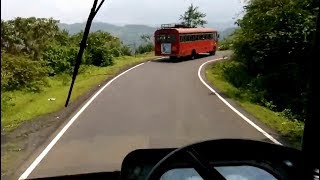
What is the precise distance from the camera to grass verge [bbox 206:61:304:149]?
997 cm

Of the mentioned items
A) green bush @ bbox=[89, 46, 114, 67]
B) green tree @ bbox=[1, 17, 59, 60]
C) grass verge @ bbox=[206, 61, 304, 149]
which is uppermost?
green tree @ bbox=[1, 17, 59, 60]

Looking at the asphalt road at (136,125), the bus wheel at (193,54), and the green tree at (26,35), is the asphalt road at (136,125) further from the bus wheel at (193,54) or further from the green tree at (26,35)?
the bus wheel at (193,54)

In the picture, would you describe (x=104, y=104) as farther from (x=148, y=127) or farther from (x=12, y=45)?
(x=12, y=45)

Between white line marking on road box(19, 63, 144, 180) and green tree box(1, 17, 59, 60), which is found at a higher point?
green tree box(1, 17, 59, 60)

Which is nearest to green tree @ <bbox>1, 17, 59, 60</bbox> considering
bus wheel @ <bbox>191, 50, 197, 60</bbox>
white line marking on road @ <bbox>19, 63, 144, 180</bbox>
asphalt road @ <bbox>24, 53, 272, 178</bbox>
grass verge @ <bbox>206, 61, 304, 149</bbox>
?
asphalt road @ <bbox>24, 53, 272, 178</bbox>

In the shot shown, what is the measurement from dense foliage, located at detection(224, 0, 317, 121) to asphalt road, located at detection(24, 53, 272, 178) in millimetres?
1092

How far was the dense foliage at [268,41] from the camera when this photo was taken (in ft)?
31.8

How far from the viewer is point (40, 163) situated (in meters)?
7.62

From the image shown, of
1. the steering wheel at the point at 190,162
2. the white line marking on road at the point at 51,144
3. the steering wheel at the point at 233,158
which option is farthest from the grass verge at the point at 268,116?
the steering wheel at the point at 190,162

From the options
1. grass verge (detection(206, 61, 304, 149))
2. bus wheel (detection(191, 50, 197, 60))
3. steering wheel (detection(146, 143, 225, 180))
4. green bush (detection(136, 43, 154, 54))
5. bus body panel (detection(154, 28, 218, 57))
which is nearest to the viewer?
steering wheel (detection(146, 143, 225, 180))

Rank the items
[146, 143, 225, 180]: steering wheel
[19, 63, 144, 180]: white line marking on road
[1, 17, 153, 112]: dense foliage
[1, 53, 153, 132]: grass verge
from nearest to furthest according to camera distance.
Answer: [1, 17, 153, 112]: dense foliage < [146, 143, 225, 180]: steering wheel < [1, 53, 153, 132]: grass verge < [19, 63, 144, 180]: white line marking on road

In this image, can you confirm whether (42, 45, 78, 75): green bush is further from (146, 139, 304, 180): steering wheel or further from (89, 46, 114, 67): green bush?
(146, 139, 304, 180): steering wheel

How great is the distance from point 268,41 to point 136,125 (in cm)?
646

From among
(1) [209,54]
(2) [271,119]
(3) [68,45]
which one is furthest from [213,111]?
(1) [209,54]
